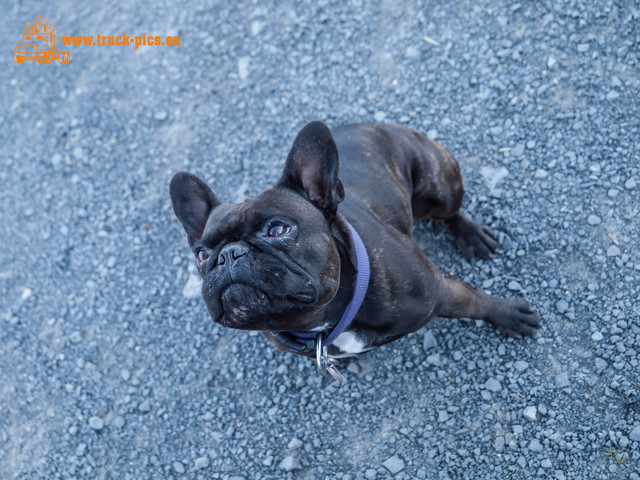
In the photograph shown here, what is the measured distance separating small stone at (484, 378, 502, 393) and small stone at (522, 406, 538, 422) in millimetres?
230

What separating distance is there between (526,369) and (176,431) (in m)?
2.82

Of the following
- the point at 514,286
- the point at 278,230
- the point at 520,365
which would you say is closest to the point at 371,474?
the point at 520,365

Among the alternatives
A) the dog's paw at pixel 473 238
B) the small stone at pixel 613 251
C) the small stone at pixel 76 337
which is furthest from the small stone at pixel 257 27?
the small stone at pixel 613 251

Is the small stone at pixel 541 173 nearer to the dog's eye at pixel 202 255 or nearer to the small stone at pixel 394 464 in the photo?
the small stone at pixel 394 464

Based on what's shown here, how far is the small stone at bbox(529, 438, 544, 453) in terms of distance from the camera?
12.2 feet

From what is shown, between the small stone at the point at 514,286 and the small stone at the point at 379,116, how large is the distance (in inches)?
76.3

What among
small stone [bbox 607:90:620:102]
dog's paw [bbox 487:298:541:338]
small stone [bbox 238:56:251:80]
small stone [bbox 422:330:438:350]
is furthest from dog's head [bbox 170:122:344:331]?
small stone [bbox 238:56:251:80]

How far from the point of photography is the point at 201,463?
4320mm

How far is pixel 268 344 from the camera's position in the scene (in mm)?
4559

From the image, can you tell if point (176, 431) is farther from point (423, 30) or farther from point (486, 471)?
point (423, 30)

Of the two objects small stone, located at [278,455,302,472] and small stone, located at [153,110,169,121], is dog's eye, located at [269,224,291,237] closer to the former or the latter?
small stone, located at [278,455,302,472]

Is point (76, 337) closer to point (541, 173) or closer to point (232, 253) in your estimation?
point (232, 253)

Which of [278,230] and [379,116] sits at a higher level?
[278,230]

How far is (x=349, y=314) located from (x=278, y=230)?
657mm
